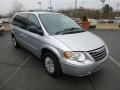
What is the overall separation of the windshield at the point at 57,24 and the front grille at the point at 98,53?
1.09 metres

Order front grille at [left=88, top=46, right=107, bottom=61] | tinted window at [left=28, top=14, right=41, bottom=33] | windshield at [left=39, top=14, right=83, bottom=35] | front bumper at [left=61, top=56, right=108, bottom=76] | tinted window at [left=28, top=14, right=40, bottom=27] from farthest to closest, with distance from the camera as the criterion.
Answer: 1. tinted window at [left=28, top=14, right=40, bottom=27]
2. tinted window at [left=28, top=14, right=41, bottom=33]
3. windshield at [left=39, top=14, right=83, bottom=35]
4. front grille at [left=88, top=46, right=107, bottom=61]
5. front bumper at [left=61, top=56, right=108, bottom=76]

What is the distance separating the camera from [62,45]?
3988 mm

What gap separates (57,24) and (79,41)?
1.20 m

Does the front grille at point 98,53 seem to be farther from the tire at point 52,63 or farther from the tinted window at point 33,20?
the tinted window at point 33,20

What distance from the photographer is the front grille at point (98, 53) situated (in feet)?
12.8

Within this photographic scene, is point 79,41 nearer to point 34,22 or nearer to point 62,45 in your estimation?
point 62,45

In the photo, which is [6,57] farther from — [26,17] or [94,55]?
[94,55]

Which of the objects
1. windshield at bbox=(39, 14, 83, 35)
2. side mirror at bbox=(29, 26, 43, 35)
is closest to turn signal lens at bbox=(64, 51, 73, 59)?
windshield at bbox=(39, 14, 83, 35)

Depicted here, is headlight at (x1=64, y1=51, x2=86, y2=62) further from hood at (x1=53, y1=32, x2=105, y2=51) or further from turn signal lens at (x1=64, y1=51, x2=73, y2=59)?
hood at (x1=53, y1=32, x2=105, y2=51)

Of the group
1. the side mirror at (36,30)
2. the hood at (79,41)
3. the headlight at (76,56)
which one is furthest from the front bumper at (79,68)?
the side mirror at (36,30)

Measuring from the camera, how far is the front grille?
3913mm

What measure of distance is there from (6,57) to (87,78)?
3.43 meters

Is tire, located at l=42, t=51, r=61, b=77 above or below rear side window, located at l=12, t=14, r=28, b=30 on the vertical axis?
below

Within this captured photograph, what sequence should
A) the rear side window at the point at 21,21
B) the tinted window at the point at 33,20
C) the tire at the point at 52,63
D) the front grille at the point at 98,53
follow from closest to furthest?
the front grille at the point at 98,53 < the tire at the point at 52,63 < the tinted window at the point at 33,20 < the rear side window at the point at 21,21
